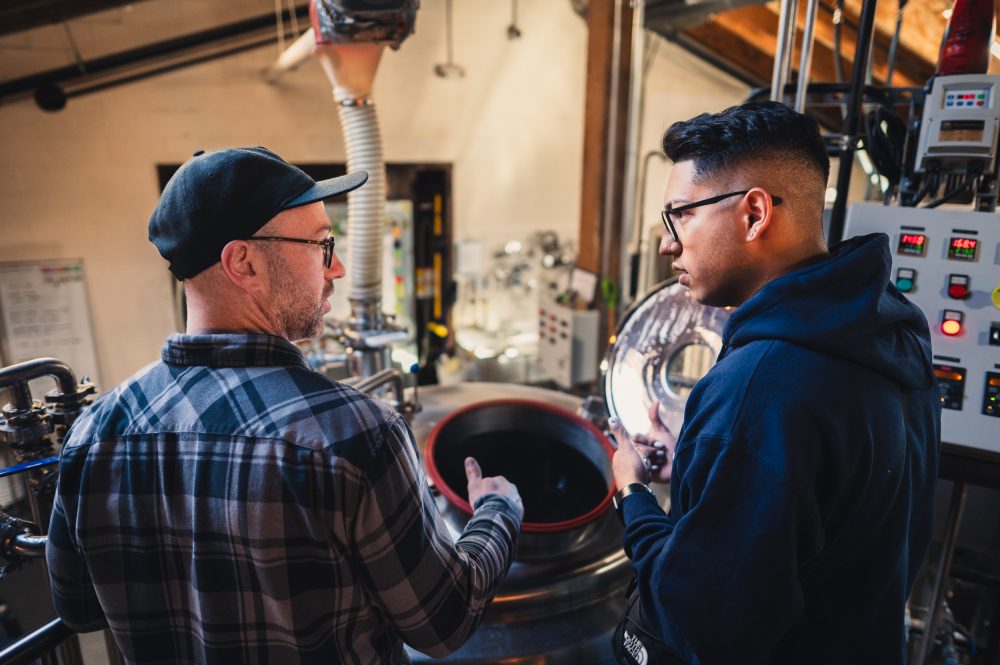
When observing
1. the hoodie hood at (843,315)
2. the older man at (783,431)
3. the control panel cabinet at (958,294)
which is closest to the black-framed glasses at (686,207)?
the older man at (783,431)

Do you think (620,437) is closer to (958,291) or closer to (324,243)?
(324,243)

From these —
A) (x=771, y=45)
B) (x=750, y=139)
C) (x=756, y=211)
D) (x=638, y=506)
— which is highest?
(x=771, y=45)

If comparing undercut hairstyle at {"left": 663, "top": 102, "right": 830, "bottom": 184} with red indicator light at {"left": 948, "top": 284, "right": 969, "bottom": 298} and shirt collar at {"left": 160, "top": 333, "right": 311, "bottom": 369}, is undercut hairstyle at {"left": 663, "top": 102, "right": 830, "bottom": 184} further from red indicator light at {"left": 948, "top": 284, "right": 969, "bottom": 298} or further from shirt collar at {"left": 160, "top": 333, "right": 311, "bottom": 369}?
red indicator light at {"left": 948, "top": 284, "right": 969, "bottom": 298}

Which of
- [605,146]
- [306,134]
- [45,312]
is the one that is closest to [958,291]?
[605,146]

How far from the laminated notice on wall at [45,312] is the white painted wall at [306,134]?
3.0 inches

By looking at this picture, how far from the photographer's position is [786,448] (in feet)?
2.83

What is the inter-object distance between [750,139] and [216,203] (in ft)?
2.75

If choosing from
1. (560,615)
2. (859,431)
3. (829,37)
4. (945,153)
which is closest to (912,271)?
(945,153)

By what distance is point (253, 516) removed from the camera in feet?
2.92

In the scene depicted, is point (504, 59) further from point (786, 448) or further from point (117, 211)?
point (786, 448)

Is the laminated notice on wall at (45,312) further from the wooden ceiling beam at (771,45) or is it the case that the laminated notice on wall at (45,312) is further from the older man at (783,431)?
the wooden ceiling beam at (771,45)

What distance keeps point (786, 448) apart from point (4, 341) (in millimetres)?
4449

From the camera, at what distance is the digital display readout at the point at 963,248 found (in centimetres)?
188

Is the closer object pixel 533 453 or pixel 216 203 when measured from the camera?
pixel 216 203
